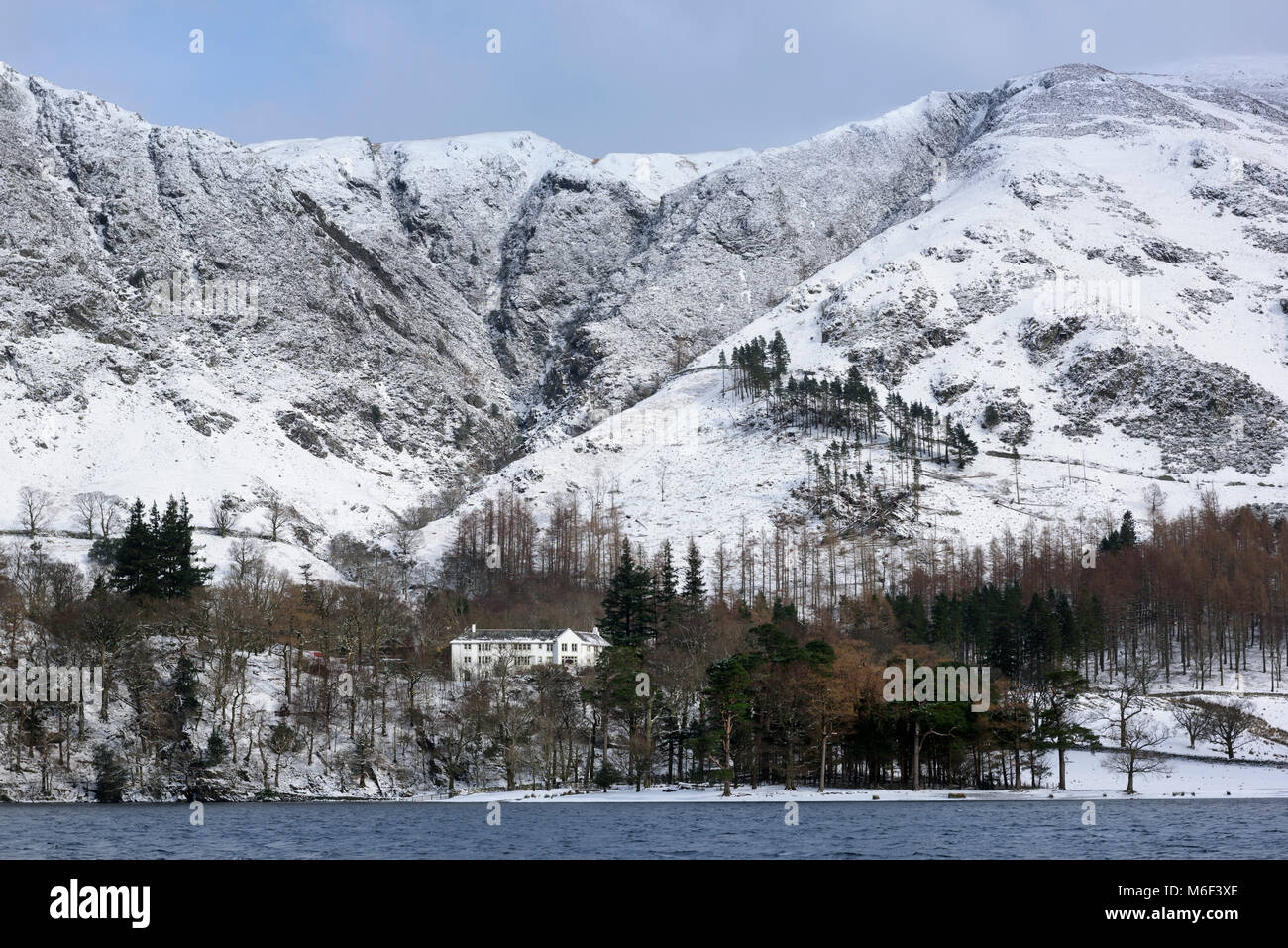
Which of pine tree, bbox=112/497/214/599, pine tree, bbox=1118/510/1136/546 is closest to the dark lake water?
pine tree, bbox=112/497/214/599

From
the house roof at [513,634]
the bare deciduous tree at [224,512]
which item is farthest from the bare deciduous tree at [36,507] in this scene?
the house roof at [513,634]

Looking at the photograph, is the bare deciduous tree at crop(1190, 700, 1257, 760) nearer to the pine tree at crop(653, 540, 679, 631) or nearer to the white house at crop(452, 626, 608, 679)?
the pine tree at crop(653, 540, 679, 631)

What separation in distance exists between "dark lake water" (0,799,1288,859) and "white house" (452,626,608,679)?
1536 inches

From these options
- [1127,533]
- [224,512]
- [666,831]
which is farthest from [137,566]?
[1127,533]

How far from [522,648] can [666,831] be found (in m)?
65.9

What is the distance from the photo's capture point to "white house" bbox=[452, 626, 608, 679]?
112375 mm

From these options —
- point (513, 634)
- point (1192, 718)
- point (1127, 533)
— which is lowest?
point (1192, 718)

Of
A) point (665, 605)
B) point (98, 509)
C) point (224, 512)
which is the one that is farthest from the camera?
point (224, 512)

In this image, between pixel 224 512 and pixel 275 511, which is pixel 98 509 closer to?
pixel 224 512

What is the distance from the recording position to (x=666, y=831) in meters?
54.0

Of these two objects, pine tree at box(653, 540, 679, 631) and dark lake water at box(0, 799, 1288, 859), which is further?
pine tree at box(653, 540, 679, 631)

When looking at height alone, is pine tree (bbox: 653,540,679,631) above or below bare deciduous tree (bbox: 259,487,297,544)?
below
